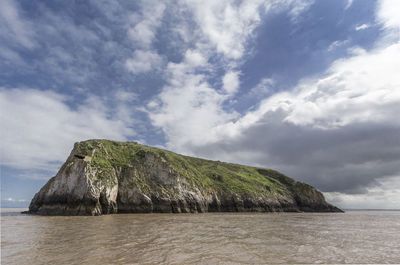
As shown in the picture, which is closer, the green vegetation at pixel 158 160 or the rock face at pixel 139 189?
the rock face at pixel 139 189

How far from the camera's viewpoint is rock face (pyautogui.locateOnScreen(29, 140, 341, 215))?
1731 inches

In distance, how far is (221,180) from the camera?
8638 cm

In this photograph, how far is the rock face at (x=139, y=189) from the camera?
43969mm

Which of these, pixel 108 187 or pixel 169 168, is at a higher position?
pixel 169 168

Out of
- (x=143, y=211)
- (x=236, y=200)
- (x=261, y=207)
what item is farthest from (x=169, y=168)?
(x=261, y=207)

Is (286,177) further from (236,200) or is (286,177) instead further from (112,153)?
(112,153)

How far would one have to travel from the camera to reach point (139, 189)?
53.1 m

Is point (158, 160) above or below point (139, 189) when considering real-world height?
above

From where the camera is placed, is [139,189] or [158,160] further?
[158,160]

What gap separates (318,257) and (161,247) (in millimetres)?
9640

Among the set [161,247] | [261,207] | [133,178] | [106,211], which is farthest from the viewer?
[261,207]

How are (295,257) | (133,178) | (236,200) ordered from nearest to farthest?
(295,257) < (133,178) < (236,200)

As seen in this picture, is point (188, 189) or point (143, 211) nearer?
point (143, 211)

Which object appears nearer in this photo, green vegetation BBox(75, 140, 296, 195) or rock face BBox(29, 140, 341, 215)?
rock face BBox(29, 140, 341, 215)
